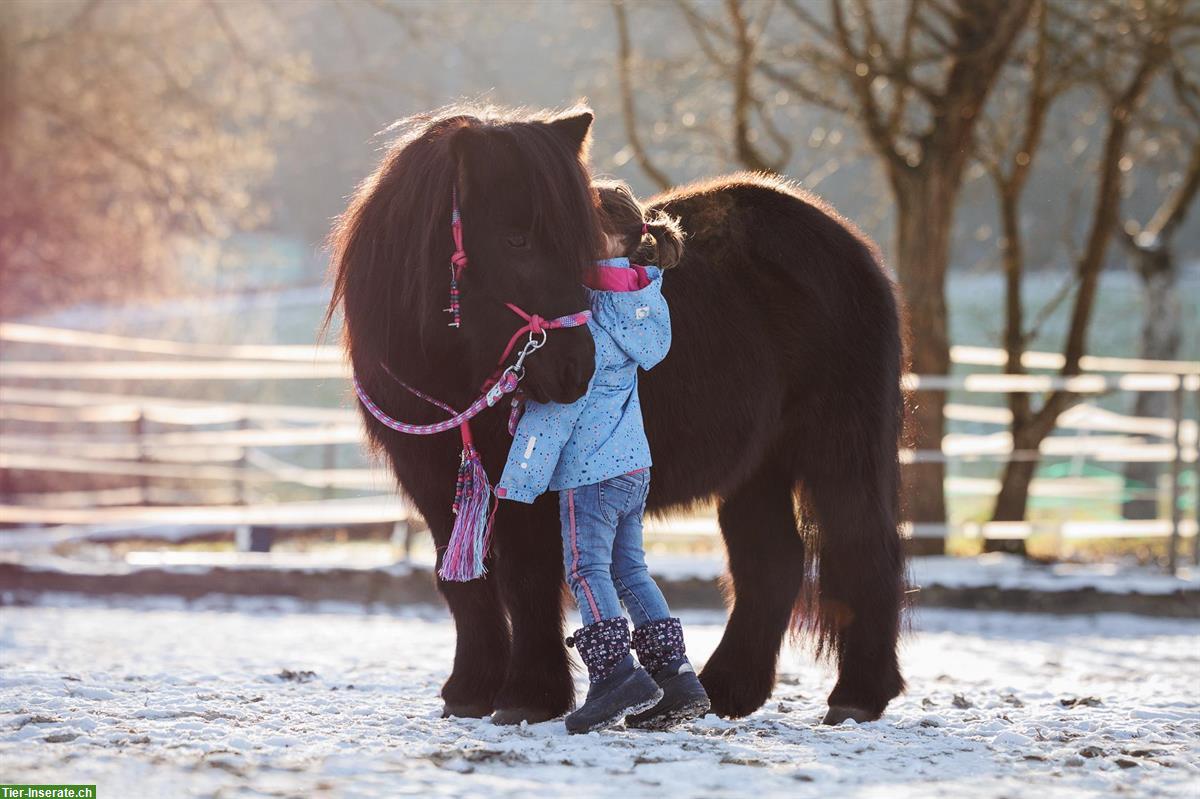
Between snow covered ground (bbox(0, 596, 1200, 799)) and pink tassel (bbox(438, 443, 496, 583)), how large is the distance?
0.37 m

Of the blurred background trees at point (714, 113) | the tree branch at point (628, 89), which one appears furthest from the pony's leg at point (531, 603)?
the tree branch at point (628, 89)

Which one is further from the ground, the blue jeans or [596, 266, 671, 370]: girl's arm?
[596, 266, 671, 370]: girl's arm

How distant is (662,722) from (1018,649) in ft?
11.0

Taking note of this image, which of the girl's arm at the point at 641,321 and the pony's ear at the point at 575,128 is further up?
the pony's ear at the point at 575,128

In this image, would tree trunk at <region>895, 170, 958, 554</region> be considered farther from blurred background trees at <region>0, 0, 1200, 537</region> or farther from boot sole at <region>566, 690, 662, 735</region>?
boot sole at <region>566, 690, 662, 735</region>

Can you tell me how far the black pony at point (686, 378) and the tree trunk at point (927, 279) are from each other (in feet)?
15.6

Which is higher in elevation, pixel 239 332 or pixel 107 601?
pixel 239 332

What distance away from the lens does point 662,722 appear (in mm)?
3131

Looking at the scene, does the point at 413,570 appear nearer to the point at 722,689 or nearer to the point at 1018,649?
the point at 1018,649

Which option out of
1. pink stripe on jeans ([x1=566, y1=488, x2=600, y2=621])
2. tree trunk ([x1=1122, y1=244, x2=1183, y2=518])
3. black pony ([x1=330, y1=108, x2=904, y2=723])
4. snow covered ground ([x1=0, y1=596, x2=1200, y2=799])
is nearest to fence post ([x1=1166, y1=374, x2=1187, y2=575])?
snow covered ground ([x1=0, y1=596, x2=1200, y2=799])

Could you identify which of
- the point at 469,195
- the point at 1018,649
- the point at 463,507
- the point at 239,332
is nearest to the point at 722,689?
the point at 463,507

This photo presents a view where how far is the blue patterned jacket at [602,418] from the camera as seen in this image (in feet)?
10.0

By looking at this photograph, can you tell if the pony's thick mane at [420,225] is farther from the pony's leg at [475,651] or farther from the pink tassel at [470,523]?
the pony's leg at [475,651]

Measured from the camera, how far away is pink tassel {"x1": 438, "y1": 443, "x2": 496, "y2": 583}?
10.1 feet
